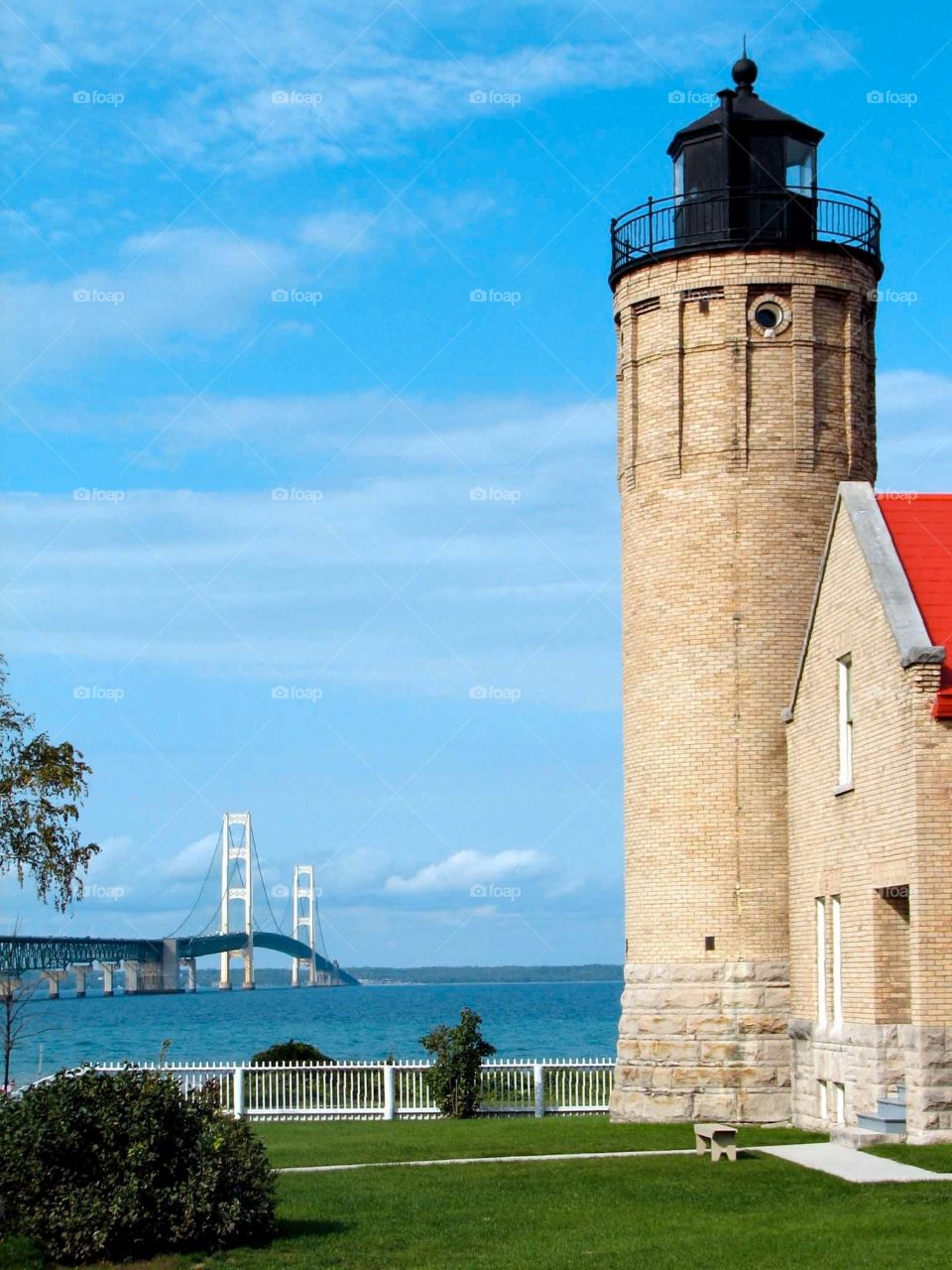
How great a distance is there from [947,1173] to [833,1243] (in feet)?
12.7

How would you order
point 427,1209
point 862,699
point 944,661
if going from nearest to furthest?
point 427,1209 < point 944,661 < point 862,699

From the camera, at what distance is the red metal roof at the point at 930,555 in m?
21.3

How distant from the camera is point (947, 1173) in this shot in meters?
17.4

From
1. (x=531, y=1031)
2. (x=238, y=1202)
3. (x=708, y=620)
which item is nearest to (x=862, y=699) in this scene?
(x=708, y=620)

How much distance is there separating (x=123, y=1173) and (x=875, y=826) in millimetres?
11114

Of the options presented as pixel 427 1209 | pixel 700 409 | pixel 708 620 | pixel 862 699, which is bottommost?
pixel 427 1209

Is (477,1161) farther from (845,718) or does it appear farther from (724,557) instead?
(724,557)

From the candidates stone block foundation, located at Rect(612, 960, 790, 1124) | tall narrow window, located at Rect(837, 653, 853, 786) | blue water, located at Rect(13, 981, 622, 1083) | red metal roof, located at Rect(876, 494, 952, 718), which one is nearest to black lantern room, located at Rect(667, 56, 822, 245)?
red metal roof, located at Rect(876, 494, 952, 718)

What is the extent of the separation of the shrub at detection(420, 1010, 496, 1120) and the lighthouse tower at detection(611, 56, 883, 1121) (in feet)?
15.7

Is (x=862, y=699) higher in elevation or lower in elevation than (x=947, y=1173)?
higher

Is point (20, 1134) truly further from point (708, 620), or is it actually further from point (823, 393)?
point (823, 393)

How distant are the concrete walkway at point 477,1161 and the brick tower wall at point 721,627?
14.1 ft

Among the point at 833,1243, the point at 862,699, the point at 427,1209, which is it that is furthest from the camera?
the point at 862,699

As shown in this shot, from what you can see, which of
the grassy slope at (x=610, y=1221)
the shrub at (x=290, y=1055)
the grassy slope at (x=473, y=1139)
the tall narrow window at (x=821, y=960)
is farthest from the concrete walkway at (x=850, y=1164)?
the shrub at (x=290, y=1055)
